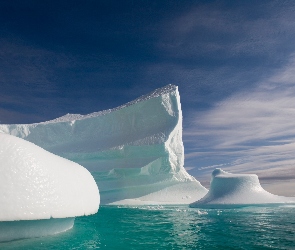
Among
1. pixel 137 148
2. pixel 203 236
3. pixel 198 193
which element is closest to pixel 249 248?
pixel 203 236

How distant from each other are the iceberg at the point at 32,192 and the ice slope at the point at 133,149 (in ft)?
52.2

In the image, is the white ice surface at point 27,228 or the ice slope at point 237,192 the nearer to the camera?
the white ice surface at point 27,228

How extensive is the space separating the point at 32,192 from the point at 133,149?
17443 mm

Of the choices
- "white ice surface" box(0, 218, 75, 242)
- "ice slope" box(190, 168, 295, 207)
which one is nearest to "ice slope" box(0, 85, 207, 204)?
"ice slope" box(190, 168, 295, 207)

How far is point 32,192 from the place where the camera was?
6.29 m

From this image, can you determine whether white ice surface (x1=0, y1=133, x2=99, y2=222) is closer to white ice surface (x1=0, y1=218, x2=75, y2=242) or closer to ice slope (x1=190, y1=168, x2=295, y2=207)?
white ice surface (x1=0, y1=218, x2=75, y2=242)

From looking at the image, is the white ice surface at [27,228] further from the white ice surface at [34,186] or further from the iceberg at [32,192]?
the white ice surface at [34,186]

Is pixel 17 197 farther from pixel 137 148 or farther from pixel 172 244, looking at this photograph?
pixel 137 148

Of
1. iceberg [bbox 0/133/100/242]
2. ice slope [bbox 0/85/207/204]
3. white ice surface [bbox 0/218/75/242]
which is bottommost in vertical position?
white ice surface [bbox 0/218/75/242]

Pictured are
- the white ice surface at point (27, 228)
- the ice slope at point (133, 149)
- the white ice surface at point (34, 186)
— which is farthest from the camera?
the ice slope at point (133, 149)

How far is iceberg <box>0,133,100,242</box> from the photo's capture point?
5992 millimetres

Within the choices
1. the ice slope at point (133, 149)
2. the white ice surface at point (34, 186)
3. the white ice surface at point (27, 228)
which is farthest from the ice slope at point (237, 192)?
the white ice surface at point (27, 228)

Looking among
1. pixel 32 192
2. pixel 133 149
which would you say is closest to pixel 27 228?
pixel 32 192

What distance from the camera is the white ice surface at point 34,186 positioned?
5969mm
